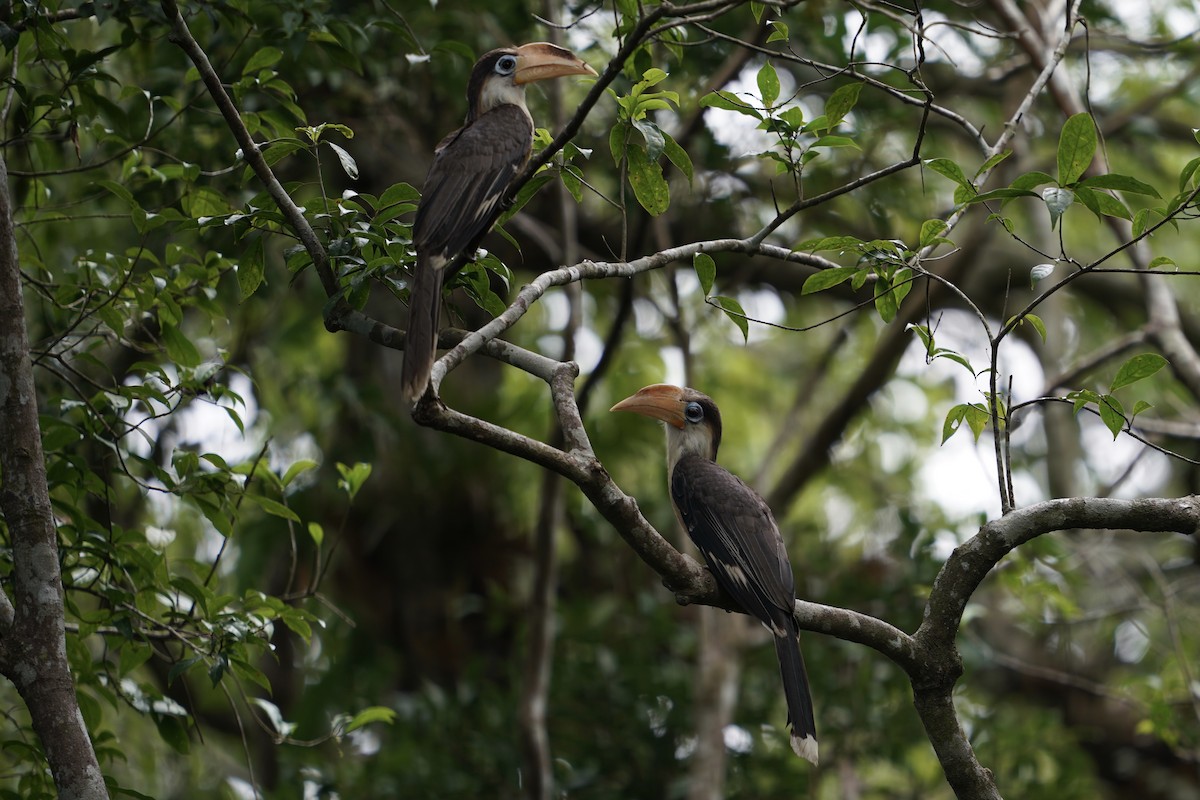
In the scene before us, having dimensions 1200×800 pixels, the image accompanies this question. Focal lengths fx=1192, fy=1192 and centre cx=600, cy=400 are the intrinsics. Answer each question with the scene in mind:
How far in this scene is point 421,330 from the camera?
2836mm

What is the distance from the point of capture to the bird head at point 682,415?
182 inches

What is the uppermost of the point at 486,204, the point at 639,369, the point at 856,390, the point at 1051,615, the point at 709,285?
the point at 639,369

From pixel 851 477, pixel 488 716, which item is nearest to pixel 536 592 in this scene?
pixel 488 716

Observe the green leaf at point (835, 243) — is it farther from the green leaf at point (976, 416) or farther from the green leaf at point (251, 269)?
the green leaf at point (251, 269)

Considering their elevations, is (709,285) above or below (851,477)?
below

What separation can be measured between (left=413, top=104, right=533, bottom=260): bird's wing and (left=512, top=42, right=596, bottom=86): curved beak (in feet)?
0.76

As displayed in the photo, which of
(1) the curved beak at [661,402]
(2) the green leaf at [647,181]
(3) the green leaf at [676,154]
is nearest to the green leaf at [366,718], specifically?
(1) the curved beak at [661,402]

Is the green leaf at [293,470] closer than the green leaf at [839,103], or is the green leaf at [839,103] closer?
the green leaf at [839,103]

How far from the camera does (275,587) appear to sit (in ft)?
25.6

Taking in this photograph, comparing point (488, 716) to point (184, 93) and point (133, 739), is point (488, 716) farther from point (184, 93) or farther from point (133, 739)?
point (184, 93)

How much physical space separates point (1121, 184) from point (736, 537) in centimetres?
182

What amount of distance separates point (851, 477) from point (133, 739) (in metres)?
5.42

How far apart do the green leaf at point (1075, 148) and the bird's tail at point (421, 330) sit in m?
1.46

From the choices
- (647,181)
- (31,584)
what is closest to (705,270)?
Result: (647,181)
